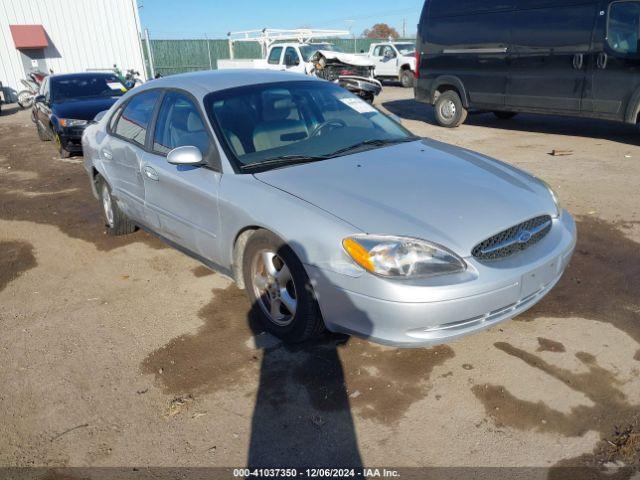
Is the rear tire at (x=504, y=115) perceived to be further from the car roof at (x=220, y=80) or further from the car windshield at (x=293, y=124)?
the car roof at (x=220, y=80)

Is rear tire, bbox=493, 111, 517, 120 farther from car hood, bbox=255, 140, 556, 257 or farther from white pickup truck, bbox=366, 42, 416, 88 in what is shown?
car hood, bbox=255, 140, 556, 257

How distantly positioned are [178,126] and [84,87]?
8134 mm

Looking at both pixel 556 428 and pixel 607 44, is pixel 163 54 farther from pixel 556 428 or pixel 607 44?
pixel 556 428

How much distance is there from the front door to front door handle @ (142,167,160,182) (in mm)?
7535

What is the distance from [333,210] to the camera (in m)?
2.87

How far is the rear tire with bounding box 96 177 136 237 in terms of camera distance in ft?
17.1

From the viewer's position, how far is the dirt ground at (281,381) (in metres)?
2.48

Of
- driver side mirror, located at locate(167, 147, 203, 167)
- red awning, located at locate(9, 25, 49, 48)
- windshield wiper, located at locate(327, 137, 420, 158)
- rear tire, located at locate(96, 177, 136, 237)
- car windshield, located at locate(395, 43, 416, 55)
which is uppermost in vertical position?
red awning, located at locate(9, 25, 49, 48)

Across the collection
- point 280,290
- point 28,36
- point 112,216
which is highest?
point 28,36

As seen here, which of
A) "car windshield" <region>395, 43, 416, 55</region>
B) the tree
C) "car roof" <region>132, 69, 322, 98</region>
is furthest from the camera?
the tree

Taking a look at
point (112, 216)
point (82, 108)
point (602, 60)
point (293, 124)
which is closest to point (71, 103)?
point (82, 108)

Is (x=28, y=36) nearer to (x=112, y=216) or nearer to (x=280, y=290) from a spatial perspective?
(x=112, y=216)

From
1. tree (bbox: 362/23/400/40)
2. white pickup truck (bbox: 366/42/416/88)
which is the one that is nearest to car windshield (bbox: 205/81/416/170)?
white pickup truck (bbox: 366/42/416/88)

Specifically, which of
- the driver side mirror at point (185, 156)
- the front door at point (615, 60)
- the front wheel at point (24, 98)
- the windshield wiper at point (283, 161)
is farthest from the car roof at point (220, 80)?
the front wheel at point (24, 98)
